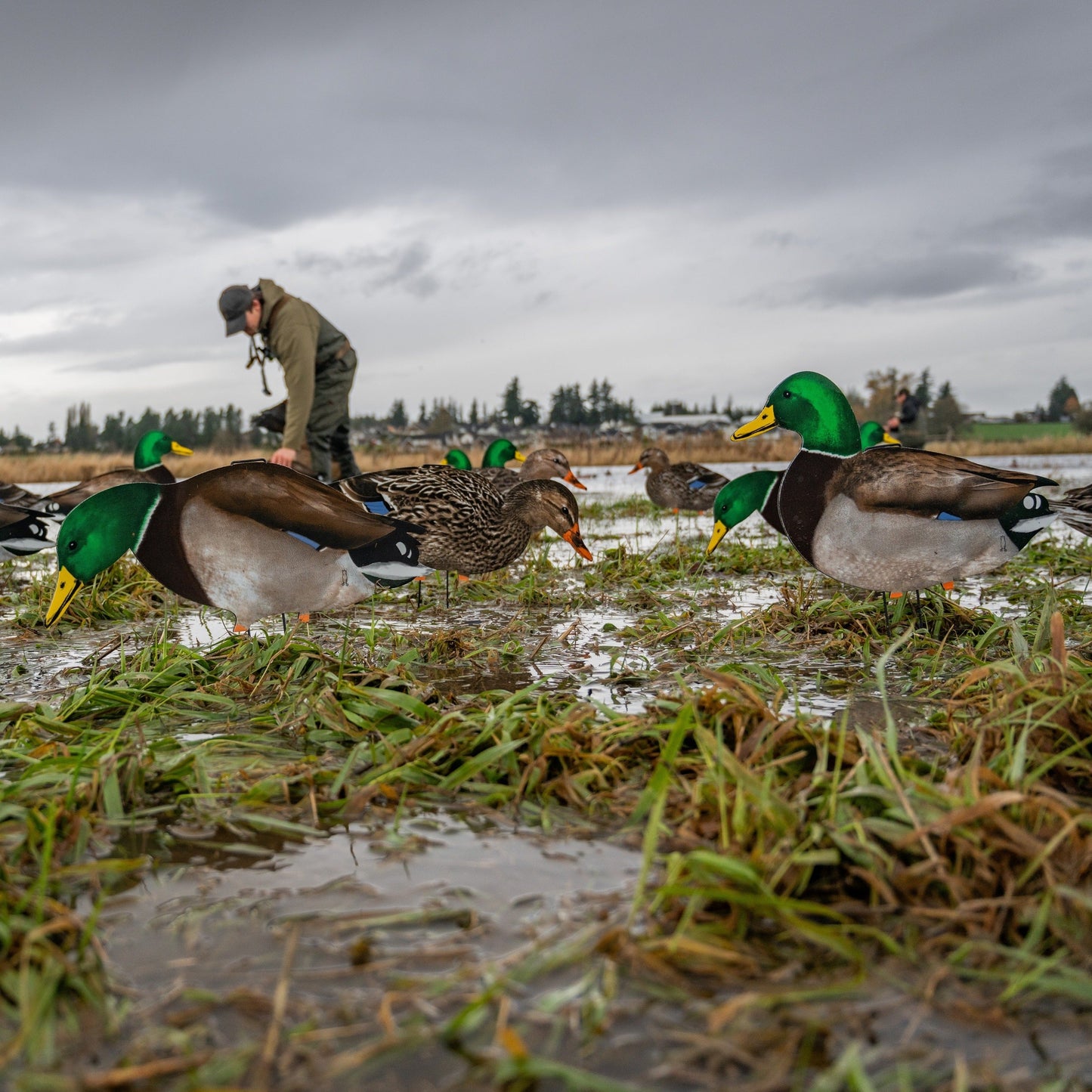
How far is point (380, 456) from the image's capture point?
24.2 metres

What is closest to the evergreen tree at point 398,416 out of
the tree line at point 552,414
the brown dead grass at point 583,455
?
the tree line at point 552,414

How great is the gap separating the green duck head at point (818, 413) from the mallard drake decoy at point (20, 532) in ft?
13.9

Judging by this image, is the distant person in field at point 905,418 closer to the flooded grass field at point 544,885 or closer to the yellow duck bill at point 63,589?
the flooded grass field at point 544,885

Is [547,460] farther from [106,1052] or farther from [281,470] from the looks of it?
[106,1052]

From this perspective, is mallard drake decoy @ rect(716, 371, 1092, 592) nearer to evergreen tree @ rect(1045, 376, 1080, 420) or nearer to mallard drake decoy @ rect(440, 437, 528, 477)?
mallard drake decoy @ rect(440, 437, 528, 477)

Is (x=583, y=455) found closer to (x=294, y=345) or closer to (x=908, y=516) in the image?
(x=294, y=345)

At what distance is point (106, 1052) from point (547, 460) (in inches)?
337

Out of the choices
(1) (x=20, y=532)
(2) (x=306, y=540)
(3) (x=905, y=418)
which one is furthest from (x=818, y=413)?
(3) (x=905, y=418)

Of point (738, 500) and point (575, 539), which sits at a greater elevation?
point (738, 500)

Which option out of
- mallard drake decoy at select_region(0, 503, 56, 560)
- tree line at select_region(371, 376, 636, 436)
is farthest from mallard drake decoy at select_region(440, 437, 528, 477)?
tree line at select_region(371, 376, 636, 436)

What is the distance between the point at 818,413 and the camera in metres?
4.20

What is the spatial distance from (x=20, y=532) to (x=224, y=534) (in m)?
2.62

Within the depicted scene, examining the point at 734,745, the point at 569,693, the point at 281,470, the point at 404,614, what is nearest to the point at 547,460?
the point at 404,614

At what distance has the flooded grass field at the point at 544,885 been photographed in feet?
4.21
